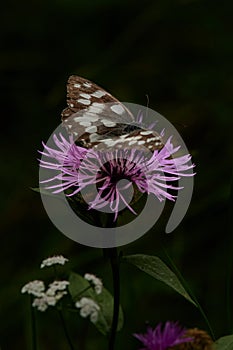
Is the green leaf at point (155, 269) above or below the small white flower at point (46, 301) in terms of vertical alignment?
above

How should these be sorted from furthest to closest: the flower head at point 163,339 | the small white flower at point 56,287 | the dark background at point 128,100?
the dark background at point 128,100
the small white flower at point 56,287
the flower head at point 163,339

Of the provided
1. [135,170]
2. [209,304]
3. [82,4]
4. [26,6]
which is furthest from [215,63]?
[135,170]

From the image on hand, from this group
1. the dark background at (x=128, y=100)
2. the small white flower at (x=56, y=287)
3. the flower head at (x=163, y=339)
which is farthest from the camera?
the dark background at (x=128, y=100)

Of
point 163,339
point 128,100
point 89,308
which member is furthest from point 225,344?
point 128,100

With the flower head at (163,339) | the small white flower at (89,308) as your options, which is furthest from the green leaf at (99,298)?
the flower head at (163,339)

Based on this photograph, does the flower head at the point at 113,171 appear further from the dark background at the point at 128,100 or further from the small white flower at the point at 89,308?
the dark background at the point at 128,100

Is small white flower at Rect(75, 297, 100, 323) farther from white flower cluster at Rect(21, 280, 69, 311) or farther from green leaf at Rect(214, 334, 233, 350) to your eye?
green leaf at Rect(214, 334, 233, 350)

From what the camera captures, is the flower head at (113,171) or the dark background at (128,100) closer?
the flower head at (113,171)

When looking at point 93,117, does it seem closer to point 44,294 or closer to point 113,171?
point 113,171
